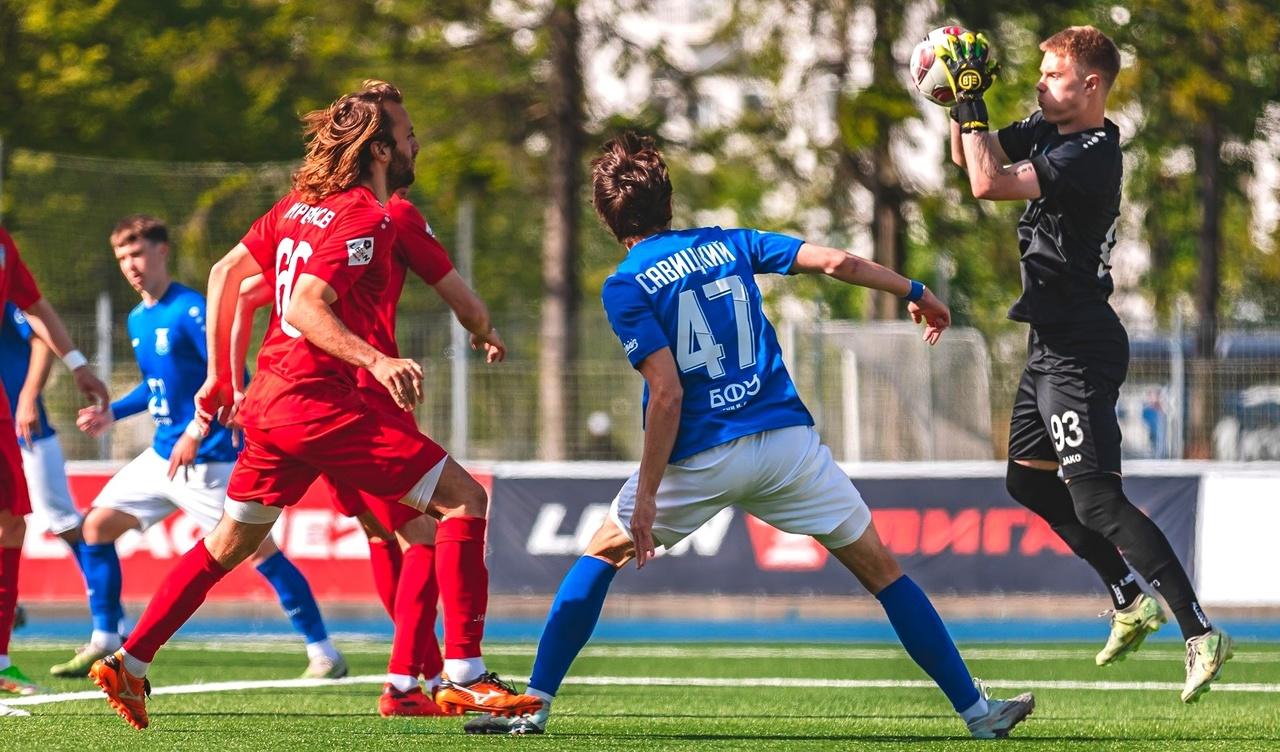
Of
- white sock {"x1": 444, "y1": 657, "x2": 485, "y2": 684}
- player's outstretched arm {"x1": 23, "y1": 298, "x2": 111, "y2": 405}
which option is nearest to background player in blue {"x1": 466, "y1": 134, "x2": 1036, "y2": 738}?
white sock {"x1": 444, "y1": 657, "x2": 485, "y2": 684}

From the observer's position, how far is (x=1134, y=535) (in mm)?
6680

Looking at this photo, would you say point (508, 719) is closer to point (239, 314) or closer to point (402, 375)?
point (402, 375)

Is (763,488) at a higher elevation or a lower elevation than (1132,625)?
higher

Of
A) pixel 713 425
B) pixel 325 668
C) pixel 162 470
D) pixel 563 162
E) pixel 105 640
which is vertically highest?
Result: pixel 563 162

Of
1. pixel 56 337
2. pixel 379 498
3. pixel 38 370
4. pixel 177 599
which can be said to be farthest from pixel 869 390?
pixel 177 599

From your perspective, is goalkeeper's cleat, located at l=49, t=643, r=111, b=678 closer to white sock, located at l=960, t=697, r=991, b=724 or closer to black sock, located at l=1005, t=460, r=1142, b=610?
black sock, located at l=1005, t=460, r=1142, b=610

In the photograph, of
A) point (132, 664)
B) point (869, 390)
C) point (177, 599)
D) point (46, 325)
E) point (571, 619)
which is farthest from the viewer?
point (869, 390)

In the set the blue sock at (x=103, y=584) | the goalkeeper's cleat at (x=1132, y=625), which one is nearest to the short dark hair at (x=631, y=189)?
the goalkeeper's cleat at (x=1132, y=625)

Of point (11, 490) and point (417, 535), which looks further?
point (11, 490)

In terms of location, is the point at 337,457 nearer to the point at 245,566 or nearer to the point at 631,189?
the point at 631,189

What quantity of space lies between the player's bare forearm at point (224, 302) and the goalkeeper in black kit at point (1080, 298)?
263 centimetres

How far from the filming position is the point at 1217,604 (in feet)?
43.5

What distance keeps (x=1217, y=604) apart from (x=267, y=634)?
6.81 meters

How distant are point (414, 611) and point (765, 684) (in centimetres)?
254
